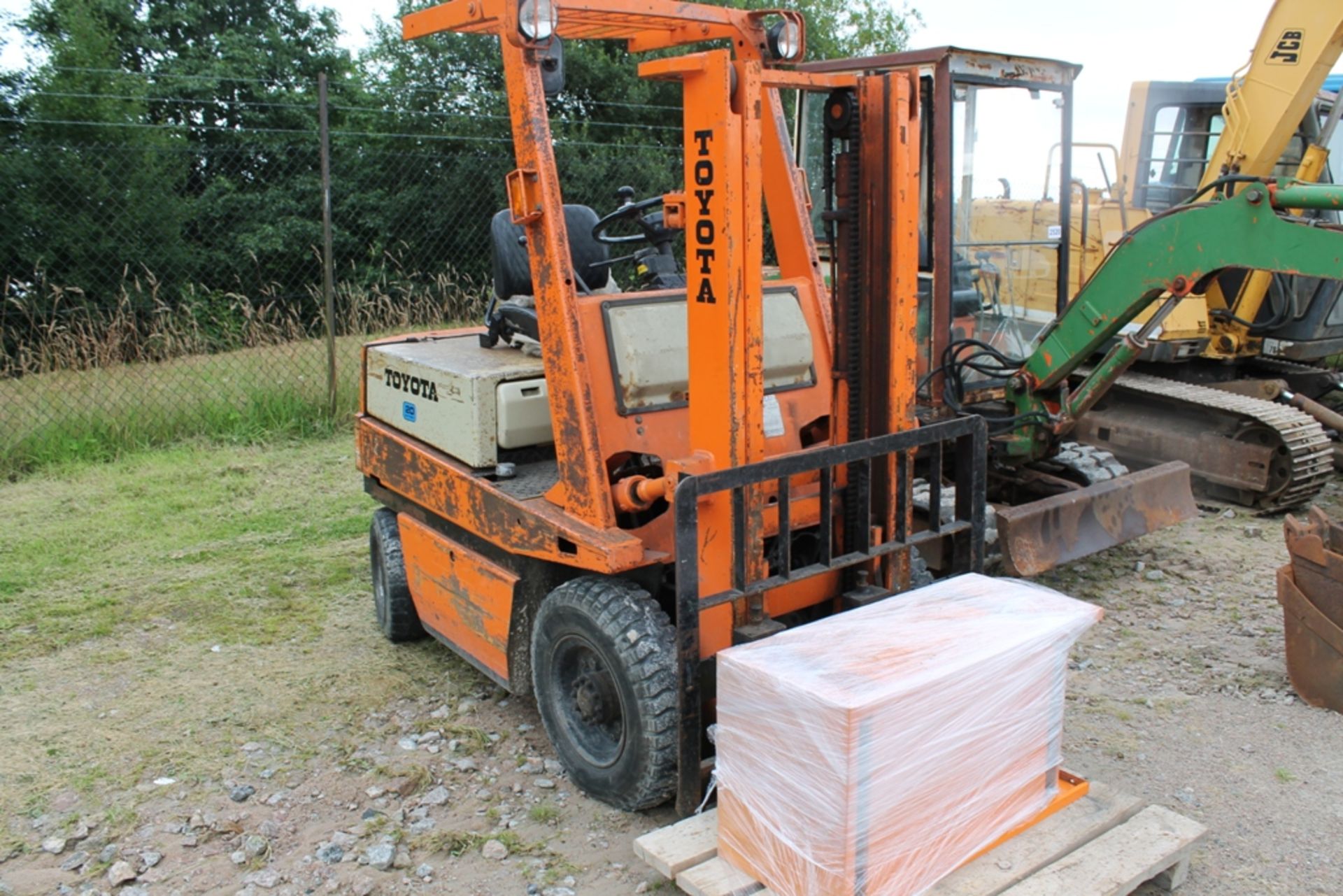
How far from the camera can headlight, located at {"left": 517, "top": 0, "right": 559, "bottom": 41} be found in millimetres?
3291

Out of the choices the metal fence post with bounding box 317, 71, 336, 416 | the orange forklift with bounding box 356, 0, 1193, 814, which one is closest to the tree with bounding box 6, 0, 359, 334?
the metal fence post with bounding box 317, 71, 336, 416

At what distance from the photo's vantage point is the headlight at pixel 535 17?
3291 millimetres

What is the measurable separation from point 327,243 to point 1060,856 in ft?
22.3

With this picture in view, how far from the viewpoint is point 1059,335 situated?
5.70m

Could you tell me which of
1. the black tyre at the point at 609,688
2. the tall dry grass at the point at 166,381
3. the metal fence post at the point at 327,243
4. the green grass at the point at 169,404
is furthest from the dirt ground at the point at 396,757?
the metal fence post at the point at 327,243

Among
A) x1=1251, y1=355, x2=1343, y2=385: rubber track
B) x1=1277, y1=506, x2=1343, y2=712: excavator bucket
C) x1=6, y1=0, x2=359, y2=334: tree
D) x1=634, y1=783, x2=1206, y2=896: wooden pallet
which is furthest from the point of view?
x1=6, y1=0, x2=359, y2=334: tree

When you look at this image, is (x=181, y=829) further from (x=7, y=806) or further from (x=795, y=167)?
(x=795, y=167)

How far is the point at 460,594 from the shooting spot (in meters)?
4.28

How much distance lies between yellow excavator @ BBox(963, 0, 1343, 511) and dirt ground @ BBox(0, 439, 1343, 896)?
4.38 ft

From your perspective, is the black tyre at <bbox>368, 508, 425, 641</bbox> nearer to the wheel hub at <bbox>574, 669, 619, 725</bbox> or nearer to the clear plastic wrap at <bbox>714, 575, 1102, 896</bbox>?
the wheel hub at <bbox>574, 669, 619, 725</bbox>

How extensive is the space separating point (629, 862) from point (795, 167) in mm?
2338

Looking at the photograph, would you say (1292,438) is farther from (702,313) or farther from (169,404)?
(169,404)

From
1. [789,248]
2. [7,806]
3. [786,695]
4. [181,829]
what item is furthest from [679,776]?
[7,806]

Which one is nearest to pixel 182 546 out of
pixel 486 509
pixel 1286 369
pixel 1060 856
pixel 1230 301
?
pixel 486 509
